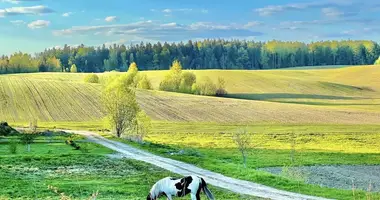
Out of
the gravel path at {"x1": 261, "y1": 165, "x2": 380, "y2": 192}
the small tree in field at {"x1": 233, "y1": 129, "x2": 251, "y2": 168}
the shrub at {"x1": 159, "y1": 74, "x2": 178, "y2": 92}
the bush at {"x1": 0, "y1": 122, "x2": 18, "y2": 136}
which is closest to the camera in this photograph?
the gravel path at {"x1": 261, "y1": 165, "x2": 380, "y2": 192}

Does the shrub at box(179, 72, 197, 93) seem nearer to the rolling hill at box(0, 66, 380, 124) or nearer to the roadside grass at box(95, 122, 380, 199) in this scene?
the rolling hill at box(0, 66, 380, 124)

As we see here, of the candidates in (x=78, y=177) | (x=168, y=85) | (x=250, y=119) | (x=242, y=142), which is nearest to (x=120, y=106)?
(x=242, y=142)

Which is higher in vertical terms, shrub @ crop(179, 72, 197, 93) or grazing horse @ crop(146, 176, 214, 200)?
grazing horse @ crop(146, 176, 214, 200)

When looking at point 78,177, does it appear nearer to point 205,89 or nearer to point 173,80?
point 205,89

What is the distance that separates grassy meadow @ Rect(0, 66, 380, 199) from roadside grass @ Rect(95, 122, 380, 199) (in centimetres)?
10

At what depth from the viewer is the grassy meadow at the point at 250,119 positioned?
180ft

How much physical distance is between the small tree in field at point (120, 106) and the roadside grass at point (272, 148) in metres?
3.90

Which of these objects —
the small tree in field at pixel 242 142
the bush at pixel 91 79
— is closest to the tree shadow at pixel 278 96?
the bush at pixel 91 79

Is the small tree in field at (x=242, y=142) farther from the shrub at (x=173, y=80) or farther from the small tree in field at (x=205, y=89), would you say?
the shrub at (x=173, y=80)

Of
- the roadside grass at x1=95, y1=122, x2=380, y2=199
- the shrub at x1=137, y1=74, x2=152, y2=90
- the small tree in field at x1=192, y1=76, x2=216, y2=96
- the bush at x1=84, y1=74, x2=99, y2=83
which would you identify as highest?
the bush at x1=84, y1=74, x2=99, y2=83

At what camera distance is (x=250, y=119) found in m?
106

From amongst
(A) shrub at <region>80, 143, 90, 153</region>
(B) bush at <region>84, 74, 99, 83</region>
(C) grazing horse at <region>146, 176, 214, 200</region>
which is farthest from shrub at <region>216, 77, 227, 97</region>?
(C) grazing horse at <region>146, 176, 214, 200</region>

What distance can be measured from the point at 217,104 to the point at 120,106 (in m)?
49.3

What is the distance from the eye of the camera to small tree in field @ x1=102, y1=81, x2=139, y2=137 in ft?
247
